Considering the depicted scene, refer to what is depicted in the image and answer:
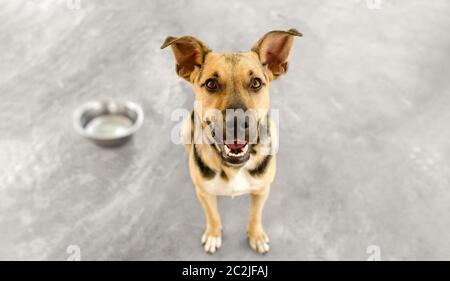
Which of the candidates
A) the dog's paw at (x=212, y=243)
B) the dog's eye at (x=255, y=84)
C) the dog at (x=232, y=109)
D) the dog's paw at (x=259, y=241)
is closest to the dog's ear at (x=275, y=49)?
the dog at (x=232, y=109)

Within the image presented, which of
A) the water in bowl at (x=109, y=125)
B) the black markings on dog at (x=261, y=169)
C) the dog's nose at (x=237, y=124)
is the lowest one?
the black markings on dog at (x=261, y=169)

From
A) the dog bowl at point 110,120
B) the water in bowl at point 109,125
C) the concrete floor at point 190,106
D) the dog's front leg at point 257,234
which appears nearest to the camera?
the dog's front leg at point 257,234

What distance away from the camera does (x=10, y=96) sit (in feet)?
18.8

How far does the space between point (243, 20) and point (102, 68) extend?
200cm

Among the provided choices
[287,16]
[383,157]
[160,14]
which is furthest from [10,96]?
[383,157]

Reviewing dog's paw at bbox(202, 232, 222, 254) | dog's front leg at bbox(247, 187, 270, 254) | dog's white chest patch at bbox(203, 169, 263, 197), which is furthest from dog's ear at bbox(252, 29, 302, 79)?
dog's paw at bbox(202, 232, 222, 254)

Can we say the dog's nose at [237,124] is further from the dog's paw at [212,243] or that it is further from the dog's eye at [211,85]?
the dog's paw at [212,243]

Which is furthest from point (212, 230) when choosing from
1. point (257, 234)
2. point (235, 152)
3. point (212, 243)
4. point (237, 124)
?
point (237, 124)

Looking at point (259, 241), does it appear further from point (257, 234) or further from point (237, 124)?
point (237, 124)

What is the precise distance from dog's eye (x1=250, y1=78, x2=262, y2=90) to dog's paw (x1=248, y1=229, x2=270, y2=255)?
1577 mm

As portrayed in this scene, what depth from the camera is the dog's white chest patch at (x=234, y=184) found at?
3.77 metres

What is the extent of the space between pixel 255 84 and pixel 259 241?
169cm

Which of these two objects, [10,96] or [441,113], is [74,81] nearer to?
[10,96]

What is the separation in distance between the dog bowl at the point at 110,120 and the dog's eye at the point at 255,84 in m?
1.98
